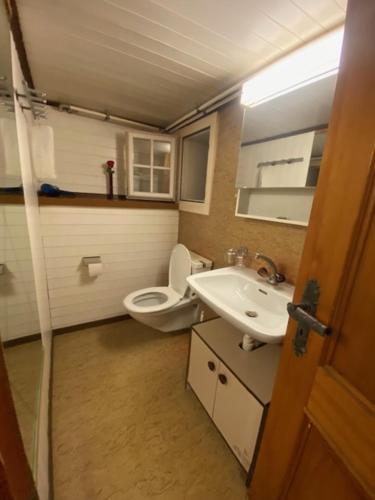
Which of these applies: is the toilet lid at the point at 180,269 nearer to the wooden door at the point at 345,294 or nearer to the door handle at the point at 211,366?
the door handle at the point at 211,366

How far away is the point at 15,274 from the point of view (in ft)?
2.77

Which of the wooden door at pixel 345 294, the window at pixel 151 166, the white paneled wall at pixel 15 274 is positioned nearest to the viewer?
the wooden door at pixel 345 294

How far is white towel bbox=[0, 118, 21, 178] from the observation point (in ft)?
2.62

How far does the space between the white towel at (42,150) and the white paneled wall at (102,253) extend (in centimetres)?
28

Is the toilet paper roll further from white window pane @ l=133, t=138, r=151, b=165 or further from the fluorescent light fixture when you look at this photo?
the fluorescent light fixture

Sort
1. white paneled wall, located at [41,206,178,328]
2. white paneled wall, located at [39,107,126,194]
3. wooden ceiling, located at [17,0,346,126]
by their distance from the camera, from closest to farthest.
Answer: wooden ceiling, located at [17,0,346,126]
white paneled wall, located at [41,206,178,328]
white paneled wall, located at [39,107,126,194]

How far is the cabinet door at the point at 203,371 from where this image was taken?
3.80 ft

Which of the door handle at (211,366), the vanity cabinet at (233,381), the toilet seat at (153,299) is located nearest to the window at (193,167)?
the toilet seat at (153,299)

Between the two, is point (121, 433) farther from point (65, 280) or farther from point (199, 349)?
point (65, 280)

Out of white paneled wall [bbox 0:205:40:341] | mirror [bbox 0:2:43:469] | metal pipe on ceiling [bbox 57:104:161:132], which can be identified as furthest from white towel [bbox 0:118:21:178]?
metal pipe on ceiling [bbox 57:104:161:132]

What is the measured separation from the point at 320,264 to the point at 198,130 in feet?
5.69

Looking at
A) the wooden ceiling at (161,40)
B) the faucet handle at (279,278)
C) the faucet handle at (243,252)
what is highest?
the wooden ceiling at (161,40)

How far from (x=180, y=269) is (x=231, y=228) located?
2.08ft

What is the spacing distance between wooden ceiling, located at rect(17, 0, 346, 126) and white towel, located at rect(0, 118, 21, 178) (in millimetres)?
495
